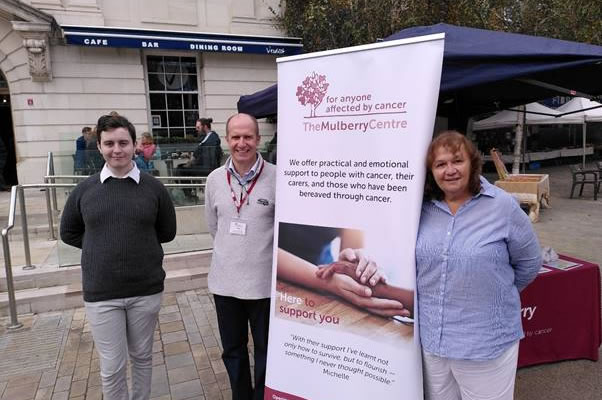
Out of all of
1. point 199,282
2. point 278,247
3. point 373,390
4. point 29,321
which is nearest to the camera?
point 373,390

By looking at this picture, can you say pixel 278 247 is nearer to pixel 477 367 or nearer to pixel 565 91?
pixel 477 367

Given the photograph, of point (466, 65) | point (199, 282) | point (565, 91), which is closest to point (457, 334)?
point (466, 65)

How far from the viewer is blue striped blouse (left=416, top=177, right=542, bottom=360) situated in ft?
5.52

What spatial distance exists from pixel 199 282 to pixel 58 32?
848 centimetres

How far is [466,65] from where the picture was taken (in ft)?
8.11

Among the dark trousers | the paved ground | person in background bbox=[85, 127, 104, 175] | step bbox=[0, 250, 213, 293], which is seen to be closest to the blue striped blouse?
the dark trousers

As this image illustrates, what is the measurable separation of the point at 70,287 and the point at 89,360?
1505mm

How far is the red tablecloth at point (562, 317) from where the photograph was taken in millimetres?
3055

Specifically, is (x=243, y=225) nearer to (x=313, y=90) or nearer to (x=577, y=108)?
(x=313, y=90)

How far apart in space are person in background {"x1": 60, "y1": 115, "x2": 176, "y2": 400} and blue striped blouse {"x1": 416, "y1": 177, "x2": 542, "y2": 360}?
143 centimetres

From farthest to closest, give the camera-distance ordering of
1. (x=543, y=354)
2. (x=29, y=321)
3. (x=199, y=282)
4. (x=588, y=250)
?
1. (x=588, y=250)
2. (x=199, y=282)
3. (x=29, y=321)
4. (x=543, y=354)

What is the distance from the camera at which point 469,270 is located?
1674mm

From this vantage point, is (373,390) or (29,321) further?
(29,321)

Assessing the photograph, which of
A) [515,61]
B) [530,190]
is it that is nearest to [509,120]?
[530,190]
